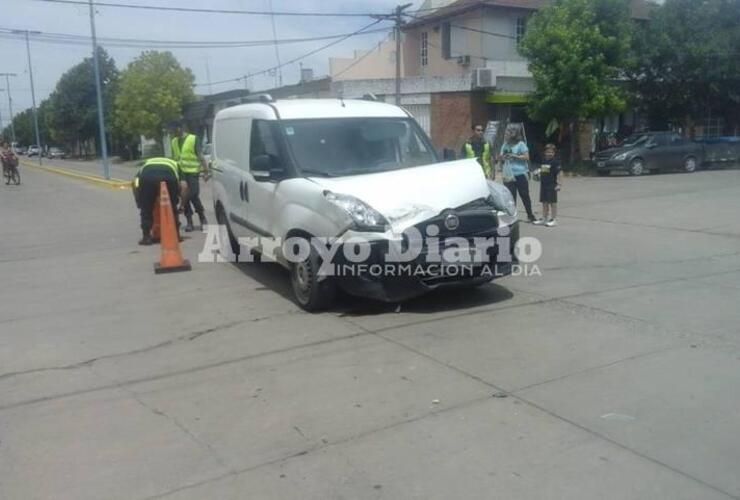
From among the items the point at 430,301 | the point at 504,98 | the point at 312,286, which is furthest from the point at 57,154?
the point at 430,301

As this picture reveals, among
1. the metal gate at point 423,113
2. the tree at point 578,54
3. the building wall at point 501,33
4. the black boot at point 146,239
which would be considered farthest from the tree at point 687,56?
the black boot at point 146,239

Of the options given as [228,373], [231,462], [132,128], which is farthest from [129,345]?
[132,128]

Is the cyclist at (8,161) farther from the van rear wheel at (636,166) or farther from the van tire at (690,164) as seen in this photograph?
the van tire at (690,164)

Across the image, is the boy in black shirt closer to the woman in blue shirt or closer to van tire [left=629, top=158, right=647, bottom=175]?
the woman in blue shirt

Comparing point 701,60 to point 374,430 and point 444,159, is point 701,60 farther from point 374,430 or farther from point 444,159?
point 374,430

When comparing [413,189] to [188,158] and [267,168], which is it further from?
[188,158]

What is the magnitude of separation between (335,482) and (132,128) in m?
50.0

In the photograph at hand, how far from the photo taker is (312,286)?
6941 millimetres

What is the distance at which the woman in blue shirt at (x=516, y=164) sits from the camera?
1250cm

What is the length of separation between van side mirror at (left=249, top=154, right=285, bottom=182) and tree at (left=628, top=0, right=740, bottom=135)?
23.2 meters

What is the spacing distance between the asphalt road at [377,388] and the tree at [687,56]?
823 inches

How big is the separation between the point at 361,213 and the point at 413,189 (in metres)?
0.60

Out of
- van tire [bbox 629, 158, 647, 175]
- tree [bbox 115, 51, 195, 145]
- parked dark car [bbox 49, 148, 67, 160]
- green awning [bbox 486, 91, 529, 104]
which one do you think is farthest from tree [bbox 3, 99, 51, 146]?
van tire [bbox 629, 158, 647, 175]

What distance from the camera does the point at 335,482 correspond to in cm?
374
